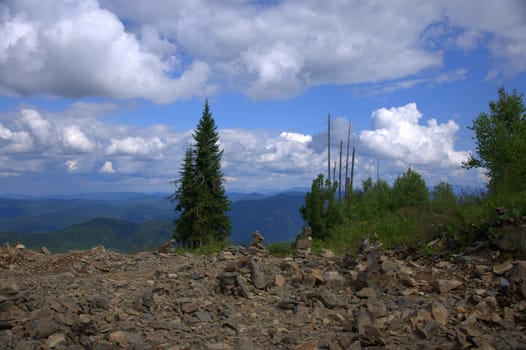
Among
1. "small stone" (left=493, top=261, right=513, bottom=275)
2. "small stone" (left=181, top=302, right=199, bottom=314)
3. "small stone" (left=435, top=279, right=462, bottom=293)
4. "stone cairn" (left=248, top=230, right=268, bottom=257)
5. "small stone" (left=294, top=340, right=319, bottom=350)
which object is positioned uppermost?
"small stone" (left=493, top=261, right=513, bottom=275)

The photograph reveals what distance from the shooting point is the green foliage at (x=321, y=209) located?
22875 millimetres

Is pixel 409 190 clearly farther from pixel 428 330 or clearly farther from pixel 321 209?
pixel 428 330

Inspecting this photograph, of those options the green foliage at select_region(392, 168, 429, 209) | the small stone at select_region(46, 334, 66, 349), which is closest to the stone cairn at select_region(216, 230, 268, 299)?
the small stone at select_region(46, 334, 66, 349)

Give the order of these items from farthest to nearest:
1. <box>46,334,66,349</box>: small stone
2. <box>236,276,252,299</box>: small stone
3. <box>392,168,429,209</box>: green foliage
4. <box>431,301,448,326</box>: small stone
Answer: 1. <box>392,168,429,209</box>: green foliage
2. <box>236,276,252,299</box>: small stone
3. <box>431,301,448,326</box>: small stone
4. <box>46,334,66,349</box>: small stone

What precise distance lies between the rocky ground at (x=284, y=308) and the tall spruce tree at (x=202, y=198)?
24938mm

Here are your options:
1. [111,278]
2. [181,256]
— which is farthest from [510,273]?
[181,256]

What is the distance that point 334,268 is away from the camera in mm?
8703

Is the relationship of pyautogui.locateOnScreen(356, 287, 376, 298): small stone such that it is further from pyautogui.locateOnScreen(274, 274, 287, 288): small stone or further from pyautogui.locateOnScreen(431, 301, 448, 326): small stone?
pyautogui.locateOnScreen(274, 274, 287, 288): small stone

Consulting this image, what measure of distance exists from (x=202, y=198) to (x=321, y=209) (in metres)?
13.3

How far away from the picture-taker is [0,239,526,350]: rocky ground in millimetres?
4953

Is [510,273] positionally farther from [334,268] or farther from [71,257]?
[71,257]

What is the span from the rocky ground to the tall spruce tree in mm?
24938

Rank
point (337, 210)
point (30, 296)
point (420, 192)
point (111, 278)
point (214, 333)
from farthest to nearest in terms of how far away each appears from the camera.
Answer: point (420, 192) → point (337, 210) → point (111, 278) → point (30, 296) → point (214, 333)

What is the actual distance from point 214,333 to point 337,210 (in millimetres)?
18820
